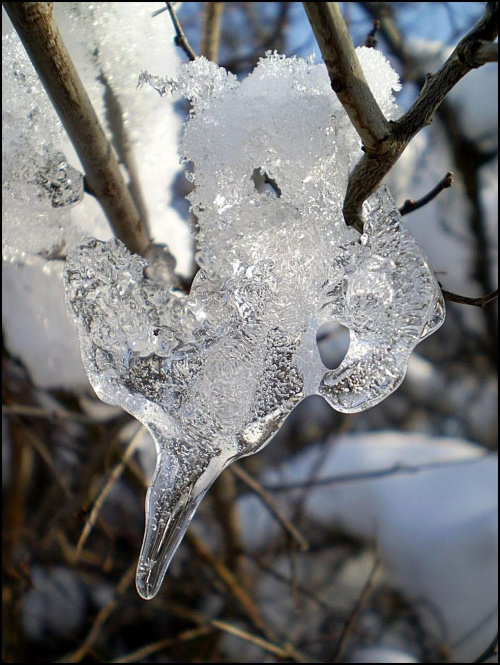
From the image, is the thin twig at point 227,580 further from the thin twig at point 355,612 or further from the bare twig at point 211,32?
the bare twig at point 211,32

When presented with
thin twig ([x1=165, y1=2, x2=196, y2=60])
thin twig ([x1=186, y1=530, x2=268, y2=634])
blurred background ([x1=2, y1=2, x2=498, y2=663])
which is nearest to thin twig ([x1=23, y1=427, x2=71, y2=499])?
blurred background ([x1=2, y1=2, x2=498, y2=663])

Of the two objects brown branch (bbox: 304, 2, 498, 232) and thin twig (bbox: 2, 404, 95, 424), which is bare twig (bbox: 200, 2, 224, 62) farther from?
thin twig (bbox: 2, 404, 95, 424)

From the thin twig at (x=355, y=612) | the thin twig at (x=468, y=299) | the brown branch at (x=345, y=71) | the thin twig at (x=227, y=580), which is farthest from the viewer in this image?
the thin twig at (x=227, y=580)

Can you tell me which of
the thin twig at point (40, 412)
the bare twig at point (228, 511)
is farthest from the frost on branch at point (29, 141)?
the bare twig at point (228, 511)

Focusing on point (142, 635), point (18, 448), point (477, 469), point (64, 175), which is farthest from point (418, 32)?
point (142, 635)

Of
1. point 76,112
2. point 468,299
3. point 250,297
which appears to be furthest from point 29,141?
point 468,299

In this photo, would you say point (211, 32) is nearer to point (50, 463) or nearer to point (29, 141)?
point (29, 141)
